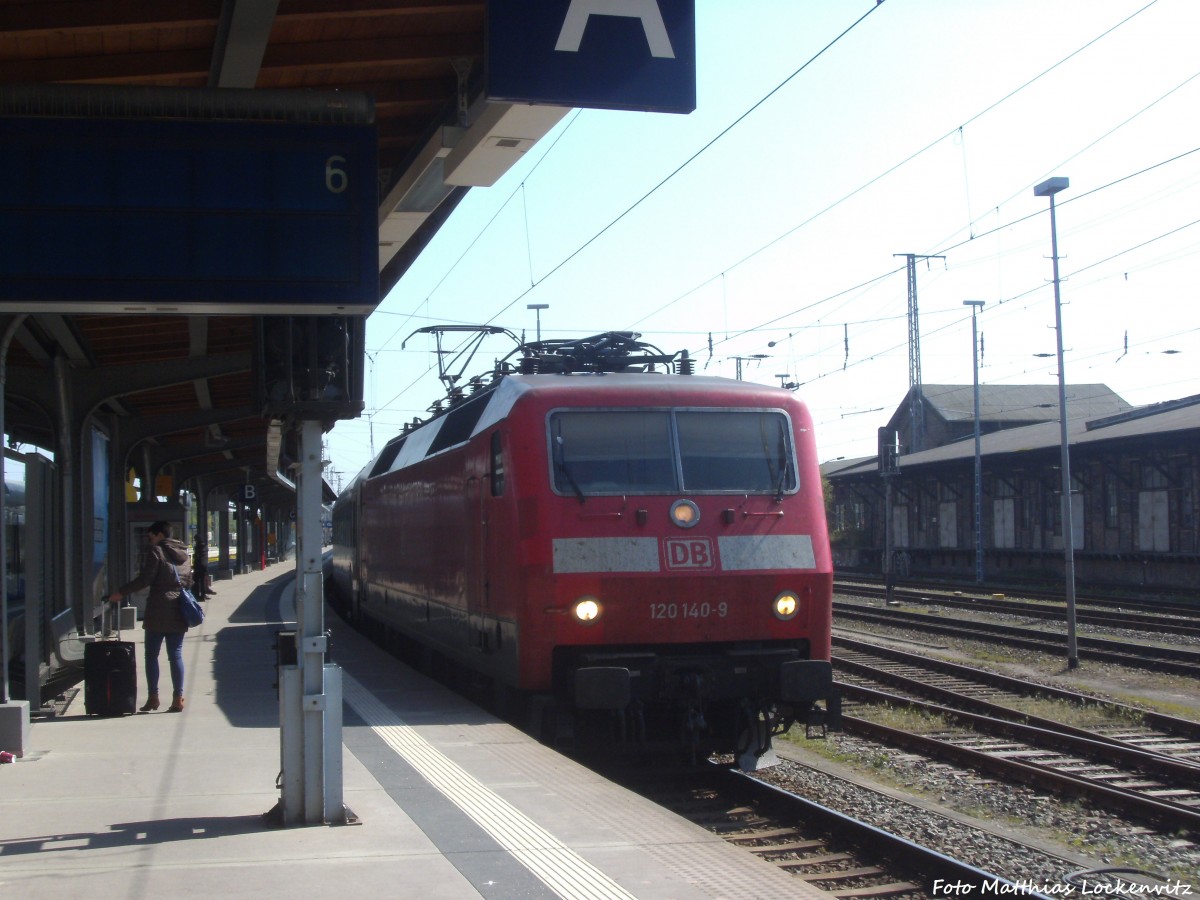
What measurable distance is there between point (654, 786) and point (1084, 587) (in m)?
28.6

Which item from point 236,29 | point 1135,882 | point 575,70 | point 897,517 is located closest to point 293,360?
point 236,29

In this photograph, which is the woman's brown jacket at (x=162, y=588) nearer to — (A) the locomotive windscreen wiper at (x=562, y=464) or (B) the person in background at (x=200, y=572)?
(A) the locomotive windscreen wiper at (x=562, y=464)

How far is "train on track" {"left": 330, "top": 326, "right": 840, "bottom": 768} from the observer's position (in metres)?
8.67

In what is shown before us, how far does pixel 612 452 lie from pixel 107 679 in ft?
14.8

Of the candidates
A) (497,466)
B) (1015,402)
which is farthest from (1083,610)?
(1015,402)

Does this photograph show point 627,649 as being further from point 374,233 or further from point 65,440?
point 65,440

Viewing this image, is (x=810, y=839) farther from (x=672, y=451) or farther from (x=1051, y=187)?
(x=1051, y=187)

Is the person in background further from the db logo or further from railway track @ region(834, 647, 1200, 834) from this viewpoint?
the db logo

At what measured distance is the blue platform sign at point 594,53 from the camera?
17.7ft

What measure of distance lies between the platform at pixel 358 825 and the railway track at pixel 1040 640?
10.3 meters

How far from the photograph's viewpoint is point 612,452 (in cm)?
921

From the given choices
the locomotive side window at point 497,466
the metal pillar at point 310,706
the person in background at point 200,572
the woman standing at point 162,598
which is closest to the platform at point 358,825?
the metal pillar at point 310,706

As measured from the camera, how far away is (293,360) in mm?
6535

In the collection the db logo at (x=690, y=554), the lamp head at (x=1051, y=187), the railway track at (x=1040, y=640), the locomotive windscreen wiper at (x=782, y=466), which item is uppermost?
the lamp head at (x=1051, y=187)
